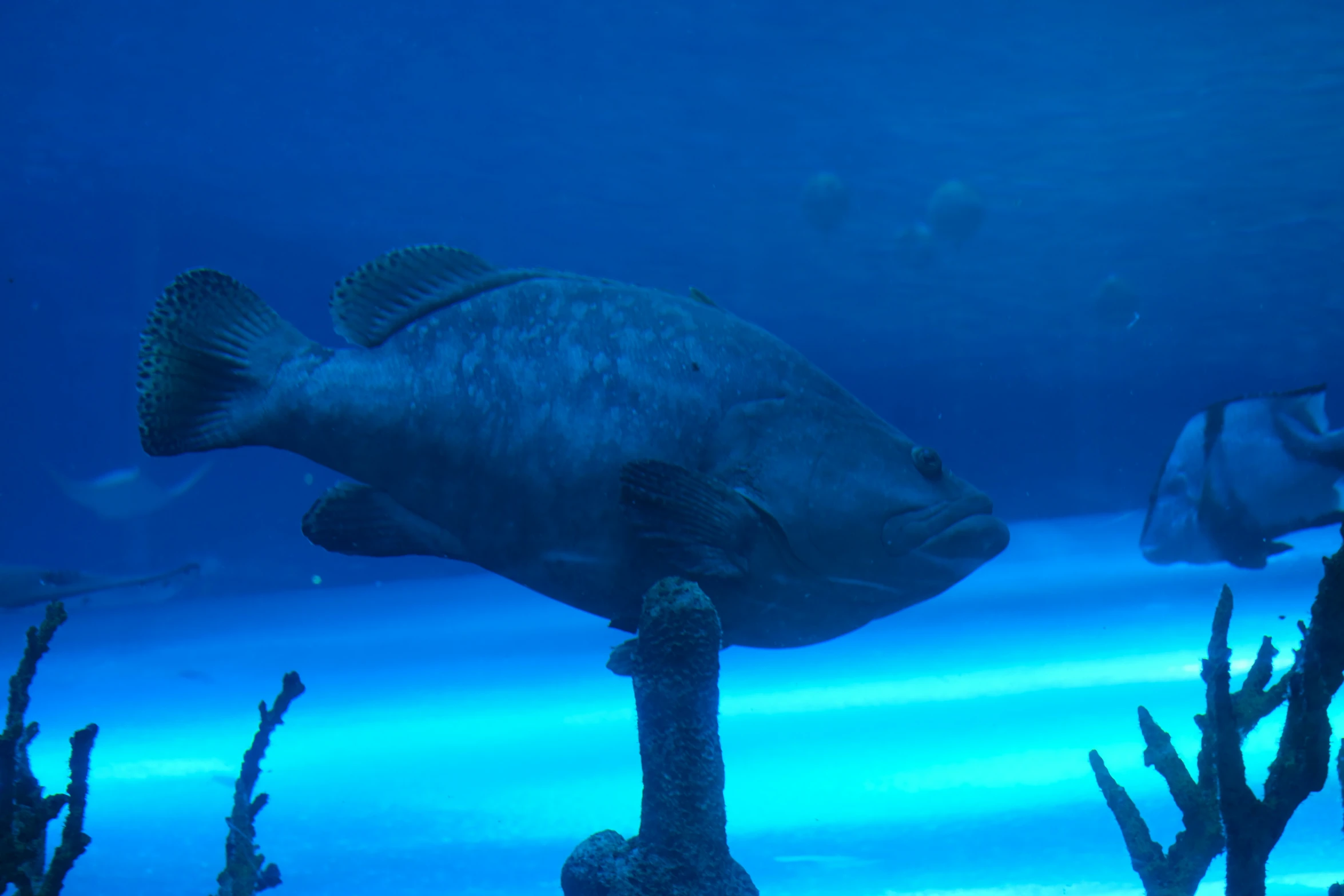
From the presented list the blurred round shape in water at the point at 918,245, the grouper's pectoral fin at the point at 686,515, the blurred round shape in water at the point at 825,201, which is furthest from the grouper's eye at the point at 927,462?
the blurred round shape in water at the point at 918,245

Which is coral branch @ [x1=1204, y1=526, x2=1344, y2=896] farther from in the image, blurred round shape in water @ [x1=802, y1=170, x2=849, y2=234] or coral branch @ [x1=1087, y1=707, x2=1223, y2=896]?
blurred round shape in water @ [x1=802, y1=170, x2=849, y2=234]

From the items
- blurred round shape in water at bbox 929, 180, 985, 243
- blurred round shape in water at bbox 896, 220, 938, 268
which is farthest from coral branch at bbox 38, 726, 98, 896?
blurred round shape in water at bbox 896, 220, 938, 268

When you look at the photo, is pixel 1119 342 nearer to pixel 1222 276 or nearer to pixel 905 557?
pixel 1222 276

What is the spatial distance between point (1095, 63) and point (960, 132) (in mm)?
2221

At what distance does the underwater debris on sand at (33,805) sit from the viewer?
224cm

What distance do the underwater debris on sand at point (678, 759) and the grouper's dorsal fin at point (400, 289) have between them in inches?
36.3

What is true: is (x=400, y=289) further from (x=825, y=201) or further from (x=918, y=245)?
(x=918, y=245)

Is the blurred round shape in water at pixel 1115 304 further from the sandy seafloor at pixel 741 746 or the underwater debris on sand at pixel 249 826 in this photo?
the underwater debris on sand at pixel 249 826

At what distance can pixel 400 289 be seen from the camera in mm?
2223

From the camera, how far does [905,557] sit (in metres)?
2.04

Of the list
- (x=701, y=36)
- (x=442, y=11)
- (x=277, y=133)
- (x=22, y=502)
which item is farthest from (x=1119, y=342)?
(x=22, y=502)

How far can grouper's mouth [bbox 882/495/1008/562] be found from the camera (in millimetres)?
2010

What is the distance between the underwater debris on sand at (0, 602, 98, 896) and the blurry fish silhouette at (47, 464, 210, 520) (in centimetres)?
1295

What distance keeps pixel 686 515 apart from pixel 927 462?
613 mm
